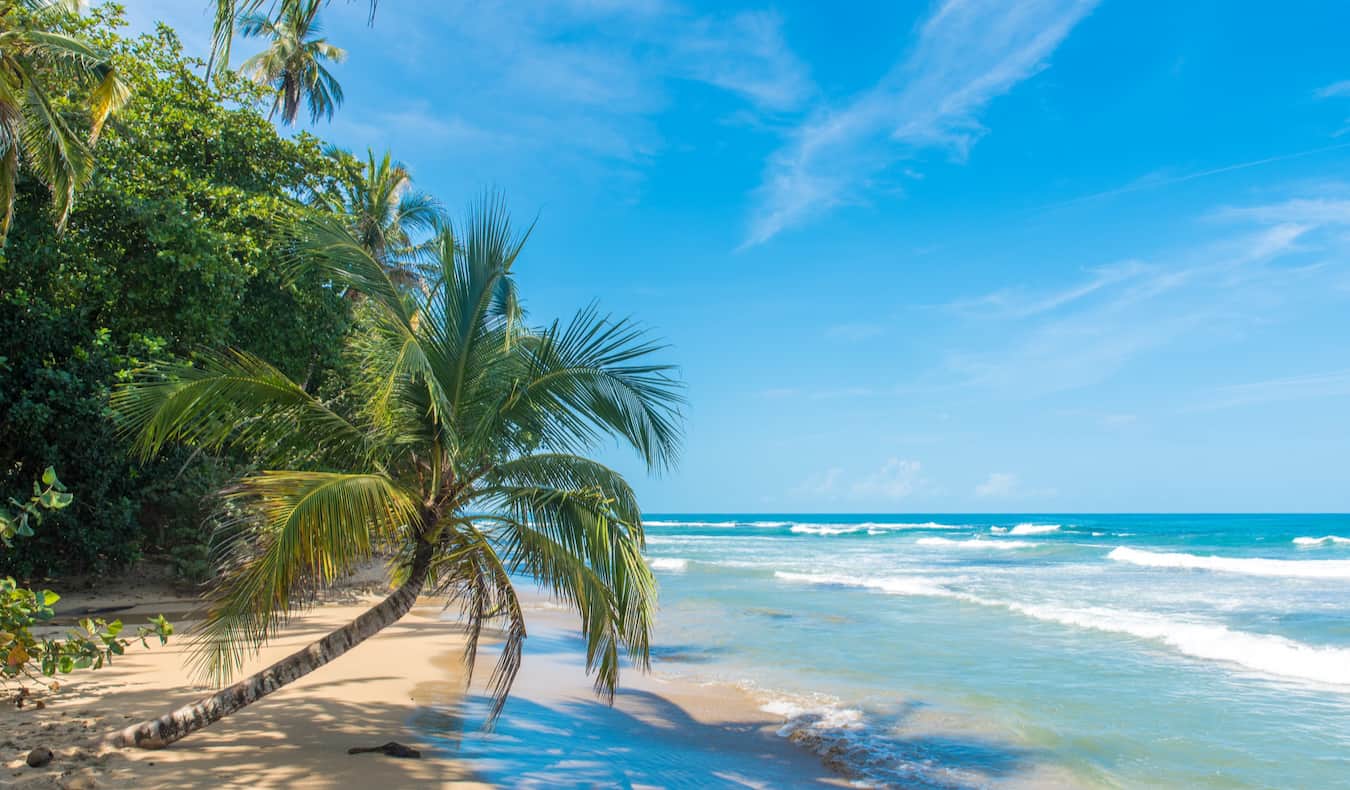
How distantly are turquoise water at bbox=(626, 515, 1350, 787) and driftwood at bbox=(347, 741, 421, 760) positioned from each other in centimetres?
361

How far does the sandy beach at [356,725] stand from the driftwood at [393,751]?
0.25 ft

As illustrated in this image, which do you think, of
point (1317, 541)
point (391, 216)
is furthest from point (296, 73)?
point (1317, 541)

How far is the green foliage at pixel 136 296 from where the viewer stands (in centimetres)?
1063

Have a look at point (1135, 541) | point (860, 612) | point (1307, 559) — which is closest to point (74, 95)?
point (860, 612)

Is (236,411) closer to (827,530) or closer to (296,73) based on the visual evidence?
(296,73)

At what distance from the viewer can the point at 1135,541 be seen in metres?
44.4

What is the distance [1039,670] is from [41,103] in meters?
13.4

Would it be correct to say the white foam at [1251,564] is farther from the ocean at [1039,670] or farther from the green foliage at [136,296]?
the green foliage at [136,296]

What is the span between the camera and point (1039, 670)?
1075cm

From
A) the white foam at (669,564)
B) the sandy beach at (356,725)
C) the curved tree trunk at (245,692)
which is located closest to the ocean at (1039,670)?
the sandy beach at (356,725)

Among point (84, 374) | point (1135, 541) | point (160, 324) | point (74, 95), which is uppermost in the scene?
point (74, 95)

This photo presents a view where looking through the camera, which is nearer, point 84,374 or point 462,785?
point 462,785

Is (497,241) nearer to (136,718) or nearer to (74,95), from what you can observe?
(136,718)

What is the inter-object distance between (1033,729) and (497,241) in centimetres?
711
